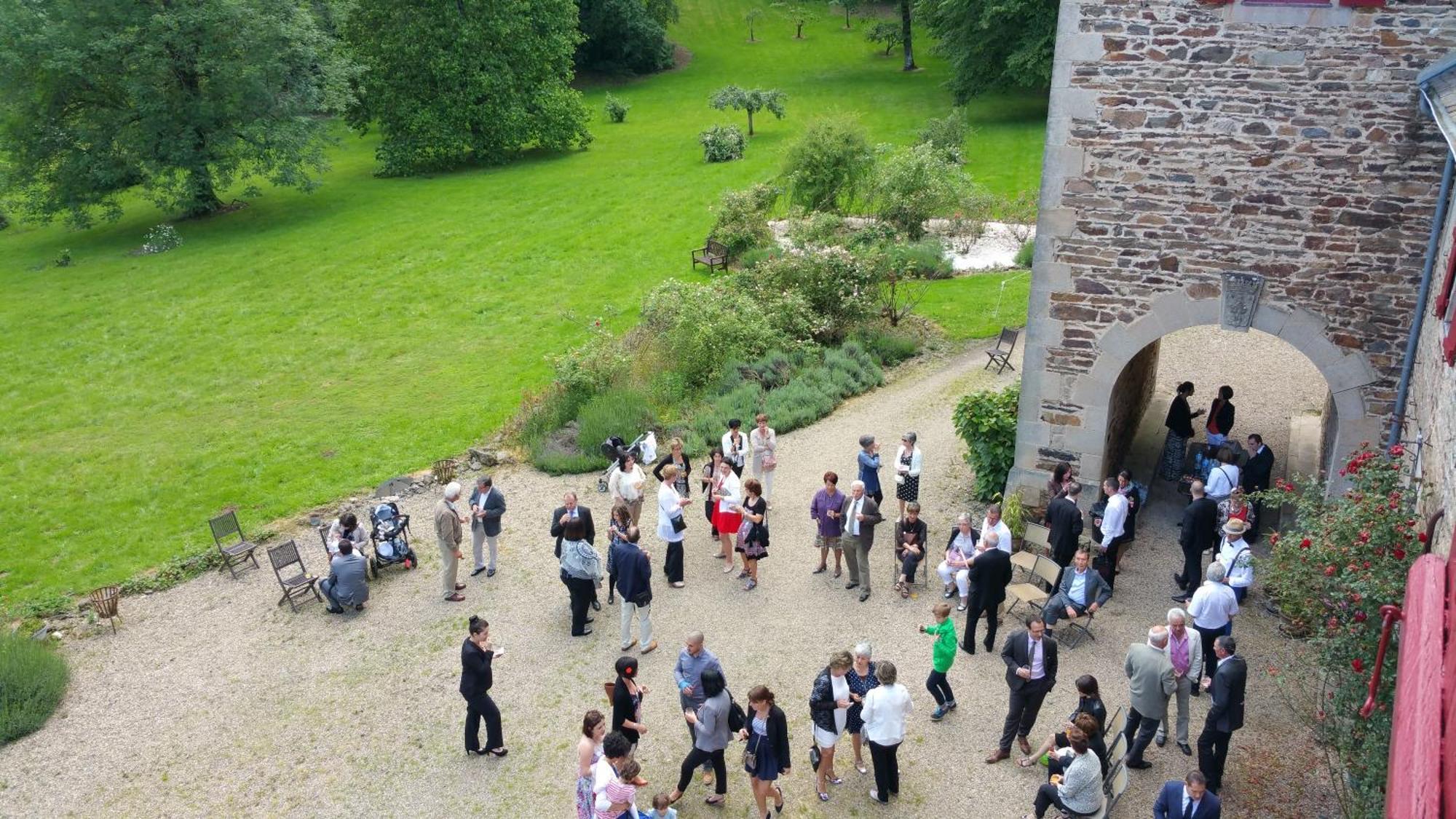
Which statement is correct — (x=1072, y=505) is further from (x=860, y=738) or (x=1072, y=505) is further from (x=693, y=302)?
(x=693, y=302)

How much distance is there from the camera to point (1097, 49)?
36.8ft

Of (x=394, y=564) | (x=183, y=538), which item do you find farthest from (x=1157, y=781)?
(x=183, y=538)

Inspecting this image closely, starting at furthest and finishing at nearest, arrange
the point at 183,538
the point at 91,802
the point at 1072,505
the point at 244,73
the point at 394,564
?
the point at 244,73 < the point at 183,538 < the point at 394,564 < the point at 1072,505 < the point at 91,802

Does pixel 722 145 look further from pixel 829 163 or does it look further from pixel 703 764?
pixel 703 764

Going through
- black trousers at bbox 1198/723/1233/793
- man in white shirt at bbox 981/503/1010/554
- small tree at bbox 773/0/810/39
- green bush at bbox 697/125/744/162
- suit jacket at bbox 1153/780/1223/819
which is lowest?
black trousers at bbox 1198/723/1233/793

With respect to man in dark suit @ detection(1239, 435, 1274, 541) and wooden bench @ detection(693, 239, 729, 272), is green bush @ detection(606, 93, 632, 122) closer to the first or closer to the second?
wooden bench @ detection(693, 239, 729, 272)

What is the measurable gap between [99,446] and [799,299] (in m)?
13.5

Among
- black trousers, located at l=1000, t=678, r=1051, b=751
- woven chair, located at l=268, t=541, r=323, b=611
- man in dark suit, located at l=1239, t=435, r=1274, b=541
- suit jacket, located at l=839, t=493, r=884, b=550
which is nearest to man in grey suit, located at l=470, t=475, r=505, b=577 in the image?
woven chair, located at l=268, t=541, r=323, b=611

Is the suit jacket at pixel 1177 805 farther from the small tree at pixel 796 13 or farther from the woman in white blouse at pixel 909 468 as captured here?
the small tree at pixel 796 13

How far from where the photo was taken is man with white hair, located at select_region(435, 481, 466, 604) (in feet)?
41.5

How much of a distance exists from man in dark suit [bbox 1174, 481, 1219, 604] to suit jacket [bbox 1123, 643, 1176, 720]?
290 cm

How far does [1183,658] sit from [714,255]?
19.2 metres

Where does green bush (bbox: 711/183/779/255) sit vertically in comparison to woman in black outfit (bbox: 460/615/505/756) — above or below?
above

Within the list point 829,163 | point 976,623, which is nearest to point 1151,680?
point 976,623
